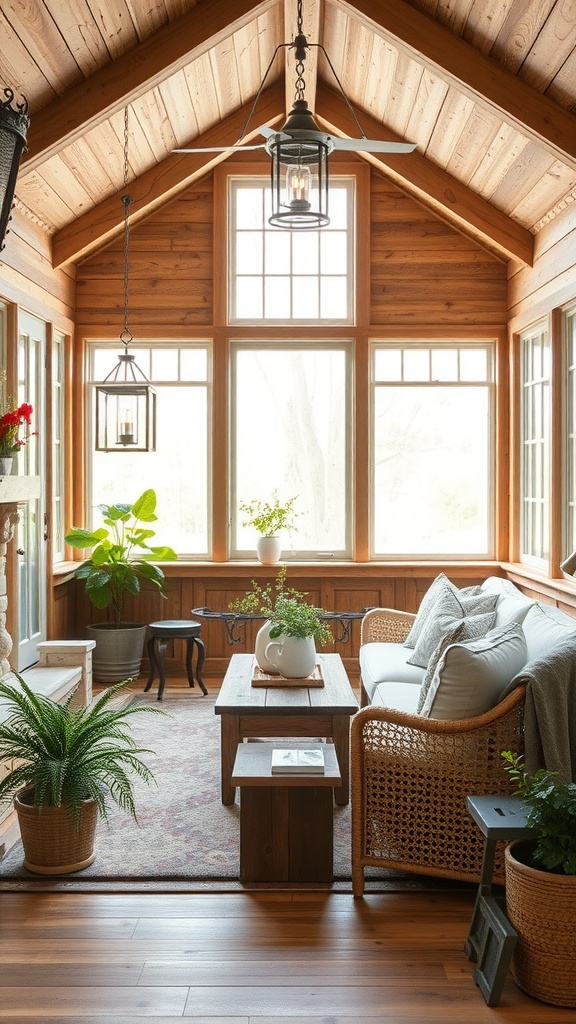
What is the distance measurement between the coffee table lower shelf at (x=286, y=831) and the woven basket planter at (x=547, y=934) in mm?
892

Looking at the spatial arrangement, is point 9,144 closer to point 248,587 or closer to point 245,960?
point 245,960

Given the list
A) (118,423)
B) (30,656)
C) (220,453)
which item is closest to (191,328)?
(220,453)

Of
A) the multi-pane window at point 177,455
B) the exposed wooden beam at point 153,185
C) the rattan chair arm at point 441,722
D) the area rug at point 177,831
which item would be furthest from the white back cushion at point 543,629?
the exposed wooden beam at point 153,185

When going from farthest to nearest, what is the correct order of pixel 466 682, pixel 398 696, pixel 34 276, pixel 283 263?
pixel 283 263 < pixel 34 276 < pixel 398 696 < pixel 466 682

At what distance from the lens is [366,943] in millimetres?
2967

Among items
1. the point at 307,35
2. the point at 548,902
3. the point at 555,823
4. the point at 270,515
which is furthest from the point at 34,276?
the point at 548,902

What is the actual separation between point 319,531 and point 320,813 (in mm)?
4038

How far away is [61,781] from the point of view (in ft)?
11.0

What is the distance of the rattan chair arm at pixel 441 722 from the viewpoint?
10.5 ft

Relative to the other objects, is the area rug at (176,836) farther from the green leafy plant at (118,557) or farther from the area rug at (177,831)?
the green leafy plant at (118,557)

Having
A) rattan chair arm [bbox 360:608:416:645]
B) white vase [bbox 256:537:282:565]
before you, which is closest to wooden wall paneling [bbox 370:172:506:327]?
white vase [bbox 256:537:282:565]

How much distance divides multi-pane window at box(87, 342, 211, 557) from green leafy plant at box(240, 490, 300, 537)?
0.35 m

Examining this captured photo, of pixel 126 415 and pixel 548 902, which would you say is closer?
pixel 548 902

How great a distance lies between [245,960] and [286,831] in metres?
0.63
